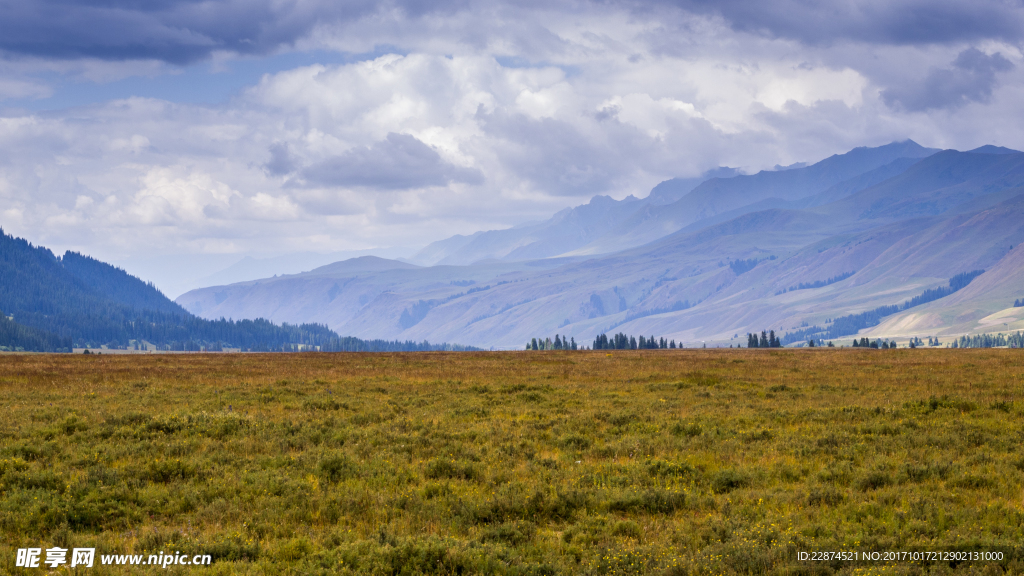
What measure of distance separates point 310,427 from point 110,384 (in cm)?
1944

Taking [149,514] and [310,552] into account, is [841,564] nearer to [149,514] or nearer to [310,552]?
[310,552]

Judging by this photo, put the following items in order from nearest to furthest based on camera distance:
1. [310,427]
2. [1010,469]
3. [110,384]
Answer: [1010,469] < [310,427] < [110,384]

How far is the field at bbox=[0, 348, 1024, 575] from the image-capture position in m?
11.7

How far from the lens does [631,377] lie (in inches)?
1614

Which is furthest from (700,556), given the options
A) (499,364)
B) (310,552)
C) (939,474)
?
(499,364)

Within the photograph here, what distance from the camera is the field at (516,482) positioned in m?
11.7

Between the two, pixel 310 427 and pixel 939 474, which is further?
pixel 310 427

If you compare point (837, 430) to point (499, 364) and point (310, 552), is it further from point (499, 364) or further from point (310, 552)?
point (499, 364)

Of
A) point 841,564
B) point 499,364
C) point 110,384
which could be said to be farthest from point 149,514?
point 499,364

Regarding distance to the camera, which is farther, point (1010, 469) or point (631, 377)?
point (631, 377)

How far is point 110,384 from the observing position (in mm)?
35000

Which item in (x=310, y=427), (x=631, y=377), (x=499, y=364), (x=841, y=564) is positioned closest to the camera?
(x=841, y=564)

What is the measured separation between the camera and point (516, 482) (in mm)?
15664

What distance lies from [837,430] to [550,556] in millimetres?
13789
